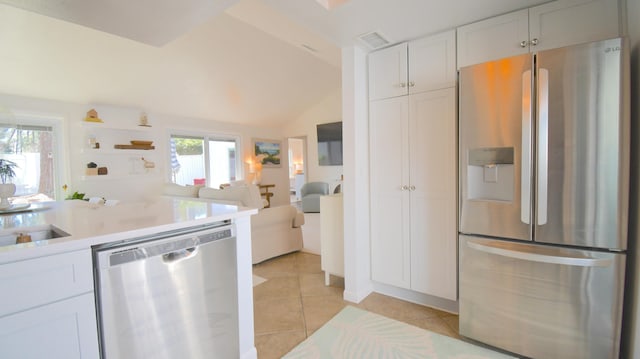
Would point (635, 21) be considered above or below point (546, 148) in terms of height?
above

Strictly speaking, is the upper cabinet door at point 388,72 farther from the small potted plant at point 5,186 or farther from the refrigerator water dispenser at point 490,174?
the small potted plant at point 5,186

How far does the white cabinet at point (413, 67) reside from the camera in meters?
2.14

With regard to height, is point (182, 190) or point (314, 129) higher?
point (314, 129)

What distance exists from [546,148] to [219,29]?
4.23 m

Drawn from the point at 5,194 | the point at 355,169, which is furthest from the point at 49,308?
the point at 355,169

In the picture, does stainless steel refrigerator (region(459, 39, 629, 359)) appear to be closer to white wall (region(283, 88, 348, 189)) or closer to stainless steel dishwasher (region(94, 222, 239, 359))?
stainless steel dishwasher (region(94, 222, 239, 359))

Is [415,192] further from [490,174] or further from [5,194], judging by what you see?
[5,194]

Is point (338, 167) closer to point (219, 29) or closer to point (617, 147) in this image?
point (219, 29)

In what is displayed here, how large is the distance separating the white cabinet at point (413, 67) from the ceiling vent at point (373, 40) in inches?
2.7

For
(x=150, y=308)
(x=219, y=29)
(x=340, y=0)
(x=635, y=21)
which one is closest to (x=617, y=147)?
(x=635, y=21)

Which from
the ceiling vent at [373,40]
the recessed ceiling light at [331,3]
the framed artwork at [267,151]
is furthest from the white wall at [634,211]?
the framed artwork at [267,151]

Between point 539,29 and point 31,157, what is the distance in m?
6.19

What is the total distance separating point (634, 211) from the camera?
1477 mm

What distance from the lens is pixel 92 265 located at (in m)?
1.06
